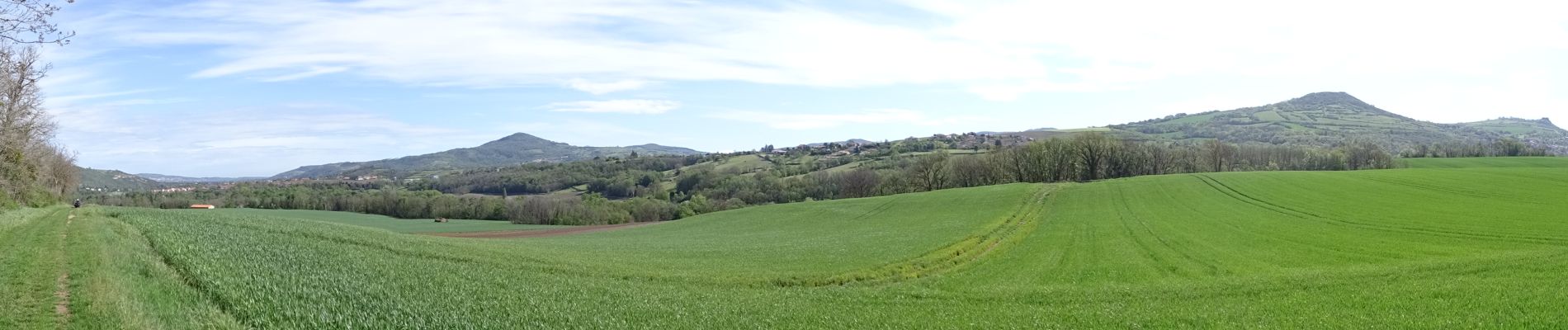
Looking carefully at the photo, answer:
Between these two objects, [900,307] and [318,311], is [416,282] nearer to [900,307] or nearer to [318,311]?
[318,311]

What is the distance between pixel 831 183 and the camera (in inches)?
5266

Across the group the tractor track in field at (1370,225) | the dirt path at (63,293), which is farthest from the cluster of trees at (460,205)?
the dirt path at (63,293)

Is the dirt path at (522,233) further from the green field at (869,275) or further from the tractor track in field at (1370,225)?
the tractor track in field at (1370,225)

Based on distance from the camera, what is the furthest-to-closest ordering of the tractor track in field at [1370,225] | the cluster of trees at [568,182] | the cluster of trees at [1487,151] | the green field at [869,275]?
the cluster of trees at [568,182], the cluster of trees at [1487,151], the tractor track in field at [1370,225], the green field at [869,275]

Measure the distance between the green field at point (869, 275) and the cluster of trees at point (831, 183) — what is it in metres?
52.4

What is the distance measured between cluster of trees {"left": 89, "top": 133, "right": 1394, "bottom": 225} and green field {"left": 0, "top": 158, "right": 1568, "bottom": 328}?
5242cm

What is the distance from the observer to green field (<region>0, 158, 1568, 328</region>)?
1551cm

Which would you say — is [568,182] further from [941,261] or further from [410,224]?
[941,261]

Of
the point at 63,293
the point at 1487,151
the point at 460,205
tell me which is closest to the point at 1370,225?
the point at 63,293

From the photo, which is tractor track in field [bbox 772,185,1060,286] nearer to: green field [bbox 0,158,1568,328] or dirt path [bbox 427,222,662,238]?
green field [bbox 0,158,1568,328]

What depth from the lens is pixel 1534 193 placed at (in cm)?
5475

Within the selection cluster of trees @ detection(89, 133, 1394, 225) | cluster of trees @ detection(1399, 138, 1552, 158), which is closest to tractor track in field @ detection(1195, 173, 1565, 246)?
cluster of trees @ detection(89, 133, 1394, 225)

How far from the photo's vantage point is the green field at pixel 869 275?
611 inches

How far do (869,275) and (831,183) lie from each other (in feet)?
340
